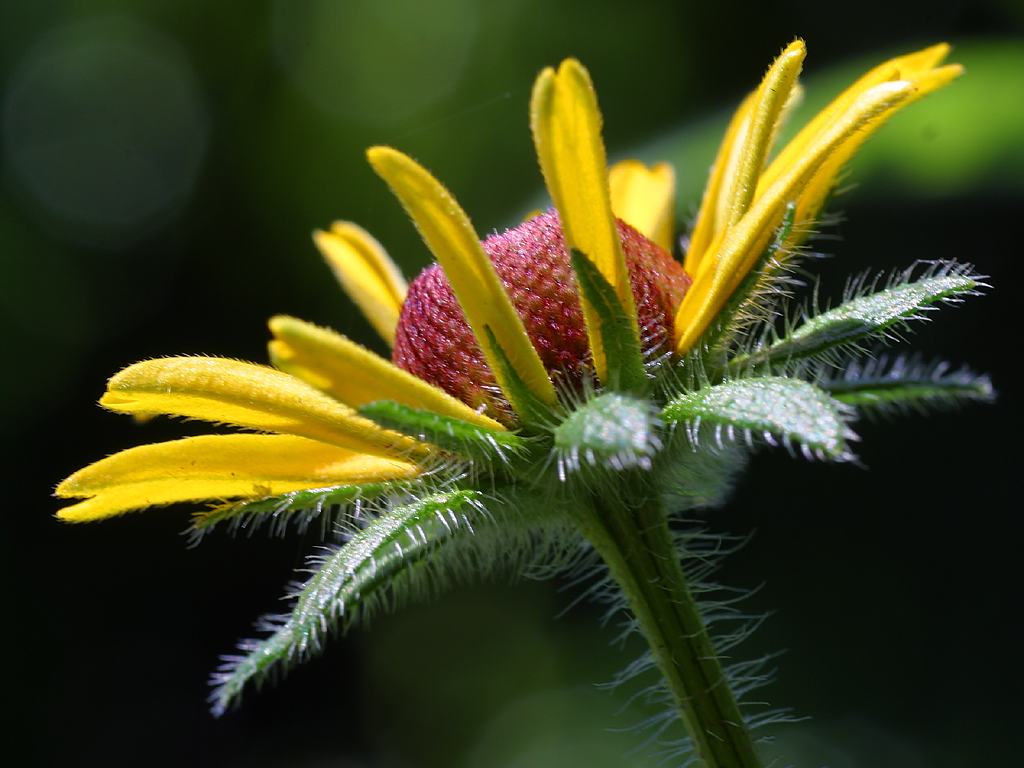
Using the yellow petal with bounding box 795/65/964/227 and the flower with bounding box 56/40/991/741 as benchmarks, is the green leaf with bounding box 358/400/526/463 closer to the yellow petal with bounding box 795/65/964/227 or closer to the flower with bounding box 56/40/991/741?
the flower with bounding box 56/40/991/741

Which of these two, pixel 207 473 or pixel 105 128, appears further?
pixel 105 128

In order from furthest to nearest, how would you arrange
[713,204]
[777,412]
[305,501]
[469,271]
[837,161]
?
[713,204], [837,161], [305,501], [469,271], [777,412]

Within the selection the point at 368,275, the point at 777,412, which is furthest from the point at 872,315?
the point at 368,275

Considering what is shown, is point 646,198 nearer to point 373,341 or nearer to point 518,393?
point 518,393

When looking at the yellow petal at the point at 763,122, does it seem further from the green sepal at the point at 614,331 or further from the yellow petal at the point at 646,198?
the yellow petal at the point at 646,198

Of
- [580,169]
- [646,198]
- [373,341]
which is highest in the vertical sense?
[373,341]

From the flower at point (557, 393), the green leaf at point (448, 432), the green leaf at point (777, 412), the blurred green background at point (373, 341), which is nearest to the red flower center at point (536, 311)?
the flower at point (557, 393)
